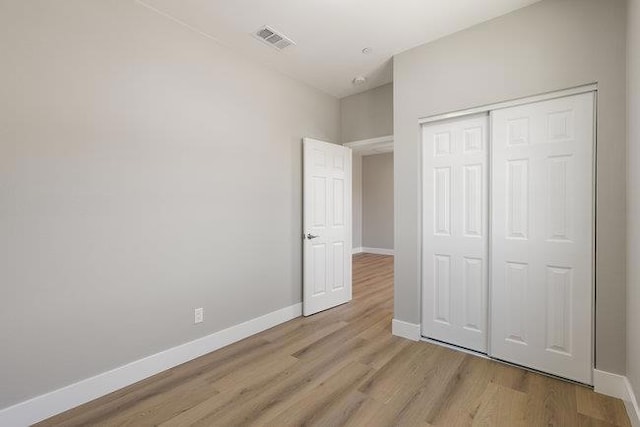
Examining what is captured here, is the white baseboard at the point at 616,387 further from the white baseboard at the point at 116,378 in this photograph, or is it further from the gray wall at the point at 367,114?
the gray wall at the point at 367,114

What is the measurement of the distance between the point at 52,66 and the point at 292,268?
105 inches

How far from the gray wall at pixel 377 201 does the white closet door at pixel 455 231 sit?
512 cm

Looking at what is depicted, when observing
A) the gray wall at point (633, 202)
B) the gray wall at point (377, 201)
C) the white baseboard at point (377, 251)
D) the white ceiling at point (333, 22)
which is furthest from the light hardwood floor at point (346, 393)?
the gray wall at point (377, 201)

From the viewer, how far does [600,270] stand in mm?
1962

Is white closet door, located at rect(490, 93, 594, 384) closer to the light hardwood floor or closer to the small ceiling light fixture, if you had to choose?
the light hardwood floor

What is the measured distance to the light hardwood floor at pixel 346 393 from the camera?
5.78ft

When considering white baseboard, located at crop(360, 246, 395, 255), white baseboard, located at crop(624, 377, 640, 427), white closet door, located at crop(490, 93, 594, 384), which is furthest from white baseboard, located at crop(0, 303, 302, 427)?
white baseboard, located at crop(360, 246, 395, 255)

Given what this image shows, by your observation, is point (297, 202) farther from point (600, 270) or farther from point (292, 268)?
point (600, 270)

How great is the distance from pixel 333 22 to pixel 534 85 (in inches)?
66.2

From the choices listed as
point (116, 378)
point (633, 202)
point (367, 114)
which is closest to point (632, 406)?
point (633, 202)

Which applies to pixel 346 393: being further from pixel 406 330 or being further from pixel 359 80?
pixel 359 80

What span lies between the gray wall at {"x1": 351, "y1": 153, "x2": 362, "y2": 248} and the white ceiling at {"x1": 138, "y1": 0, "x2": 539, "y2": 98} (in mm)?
5130

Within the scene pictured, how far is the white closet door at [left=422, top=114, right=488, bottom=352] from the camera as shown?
98.8 inches

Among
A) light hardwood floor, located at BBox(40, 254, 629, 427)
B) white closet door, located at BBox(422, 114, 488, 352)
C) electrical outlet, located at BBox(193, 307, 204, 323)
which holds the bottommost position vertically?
light hardwood floor, located at BBox(40, 254, 629, 427)
